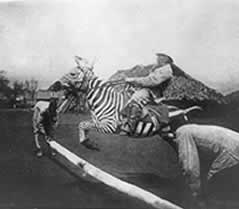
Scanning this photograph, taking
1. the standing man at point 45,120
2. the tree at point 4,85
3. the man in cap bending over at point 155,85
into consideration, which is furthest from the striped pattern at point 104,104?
the tree at point 4,85

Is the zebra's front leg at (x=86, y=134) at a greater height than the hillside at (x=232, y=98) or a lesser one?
lesser

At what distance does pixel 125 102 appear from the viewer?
3.25 metres

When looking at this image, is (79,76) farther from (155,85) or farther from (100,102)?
(155,85)

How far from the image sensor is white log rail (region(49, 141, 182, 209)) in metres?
3.18

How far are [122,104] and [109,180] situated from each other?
0.55m

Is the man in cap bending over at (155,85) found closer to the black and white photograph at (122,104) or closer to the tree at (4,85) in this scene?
the black and white photograph at (122,104)

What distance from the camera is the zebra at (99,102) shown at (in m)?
3.24

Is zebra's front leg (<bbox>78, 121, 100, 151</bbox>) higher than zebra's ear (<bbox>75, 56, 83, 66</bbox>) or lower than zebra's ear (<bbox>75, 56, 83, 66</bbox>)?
lower

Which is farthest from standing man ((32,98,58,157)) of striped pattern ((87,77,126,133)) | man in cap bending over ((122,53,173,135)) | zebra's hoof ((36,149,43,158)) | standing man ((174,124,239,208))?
standing man ((174,124,239,208))

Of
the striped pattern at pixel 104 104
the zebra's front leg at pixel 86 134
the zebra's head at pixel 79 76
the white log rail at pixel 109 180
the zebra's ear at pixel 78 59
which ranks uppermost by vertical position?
the zebra's ear at pixel 78 59

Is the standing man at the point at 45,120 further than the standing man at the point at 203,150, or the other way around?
the standing man at the point at 45,120

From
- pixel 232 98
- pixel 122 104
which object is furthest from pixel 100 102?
pixel 232 98

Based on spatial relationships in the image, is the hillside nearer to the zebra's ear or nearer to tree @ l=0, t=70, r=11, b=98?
the zebra's ear

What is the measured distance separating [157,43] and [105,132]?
0.73 metres
